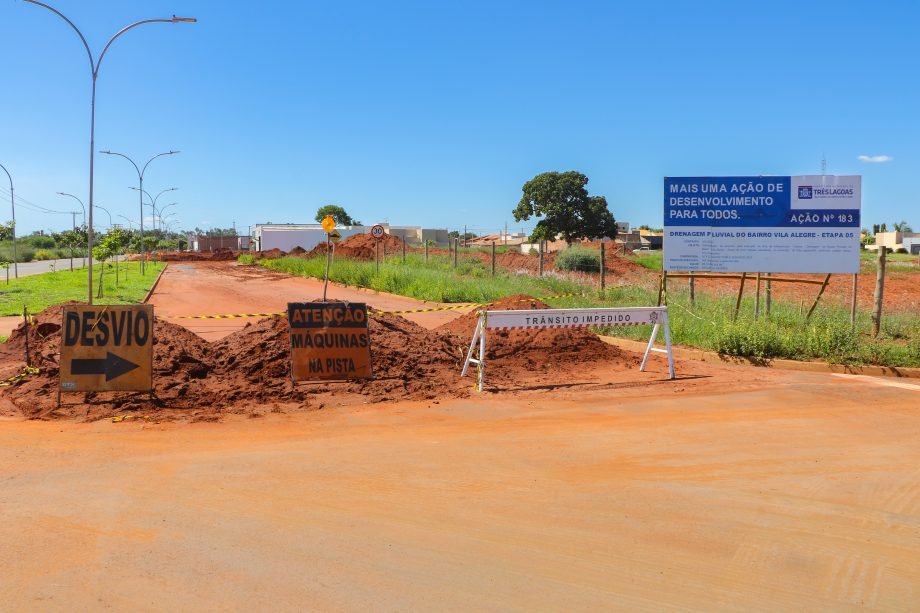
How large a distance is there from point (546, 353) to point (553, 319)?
1.84m

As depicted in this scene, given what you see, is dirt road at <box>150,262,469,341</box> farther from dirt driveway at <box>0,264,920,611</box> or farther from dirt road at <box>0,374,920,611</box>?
dirt road at <box>0,374,920,611</box>

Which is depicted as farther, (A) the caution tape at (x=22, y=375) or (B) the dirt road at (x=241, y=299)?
(B) the dirt road at (x=241, y=299)

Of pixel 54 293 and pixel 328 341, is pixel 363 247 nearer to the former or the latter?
pixel 54 293

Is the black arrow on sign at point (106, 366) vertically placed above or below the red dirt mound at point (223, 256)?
below

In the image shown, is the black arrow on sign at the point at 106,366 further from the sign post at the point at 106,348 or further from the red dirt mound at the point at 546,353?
the red dirt mound at the point at 546,353

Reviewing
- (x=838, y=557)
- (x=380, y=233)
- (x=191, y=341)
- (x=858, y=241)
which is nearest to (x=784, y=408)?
(x=838, y=557)

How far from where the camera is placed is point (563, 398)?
33.7 ft

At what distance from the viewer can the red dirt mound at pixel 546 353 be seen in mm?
12242

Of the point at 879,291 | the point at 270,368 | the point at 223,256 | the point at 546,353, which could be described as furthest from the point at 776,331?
the point at 223,256

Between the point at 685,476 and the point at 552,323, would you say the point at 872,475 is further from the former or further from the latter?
the point at 552,323

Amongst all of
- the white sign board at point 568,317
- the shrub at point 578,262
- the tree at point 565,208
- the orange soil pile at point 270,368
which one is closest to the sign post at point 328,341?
the orange soil pile at point 270,368

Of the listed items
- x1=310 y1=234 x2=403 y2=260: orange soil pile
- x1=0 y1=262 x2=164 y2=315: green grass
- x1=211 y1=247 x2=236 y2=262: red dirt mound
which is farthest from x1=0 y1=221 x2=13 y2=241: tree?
x1=211 y1=247 x2=236 y2=262: red dirt mound

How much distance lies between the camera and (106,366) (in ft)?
31.0

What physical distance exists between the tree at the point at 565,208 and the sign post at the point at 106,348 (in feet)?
179
